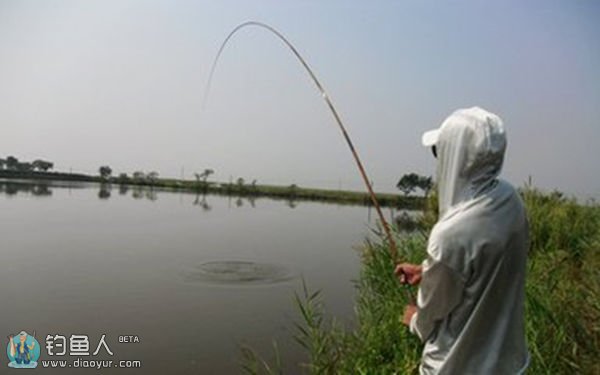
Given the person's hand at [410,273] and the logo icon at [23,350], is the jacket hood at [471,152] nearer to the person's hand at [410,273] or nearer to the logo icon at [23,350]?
the person's hand at [410,273]

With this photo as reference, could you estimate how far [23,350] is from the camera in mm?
6617

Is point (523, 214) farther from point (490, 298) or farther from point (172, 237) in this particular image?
point (172, 237)

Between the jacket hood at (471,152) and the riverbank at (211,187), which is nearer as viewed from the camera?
the jacket hood at (471,152)

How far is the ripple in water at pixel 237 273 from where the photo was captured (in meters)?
11.1

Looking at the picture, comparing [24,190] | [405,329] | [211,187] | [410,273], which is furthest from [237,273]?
[211,187]

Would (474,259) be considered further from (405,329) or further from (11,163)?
(11,163)

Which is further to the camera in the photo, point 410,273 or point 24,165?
point 24,165

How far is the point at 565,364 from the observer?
377 centimetres

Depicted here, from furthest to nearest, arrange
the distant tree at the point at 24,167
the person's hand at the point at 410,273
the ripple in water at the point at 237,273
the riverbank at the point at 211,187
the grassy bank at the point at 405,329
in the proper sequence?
1. the distant tree at the point at 24,167
2. the riverbank at the point at 211,187
3. the ripple in water at the point at 237,273
4. the grassy bank at the point at 405,329
5. the person's hand at the point at 410,273

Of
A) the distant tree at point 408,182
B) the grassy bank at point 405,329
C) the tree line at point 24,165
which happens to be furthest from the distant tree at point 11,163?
Answer: the grassy bank at point 405,329

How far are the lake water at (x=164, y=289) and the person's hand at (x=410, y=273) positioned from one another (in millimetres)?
4607

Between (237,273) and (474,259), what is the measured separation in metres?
10.5

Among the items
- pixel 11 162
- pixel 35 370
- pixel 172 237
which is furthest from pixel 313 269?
pixel 11 162

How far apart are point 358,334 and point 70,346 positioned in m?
4.16
